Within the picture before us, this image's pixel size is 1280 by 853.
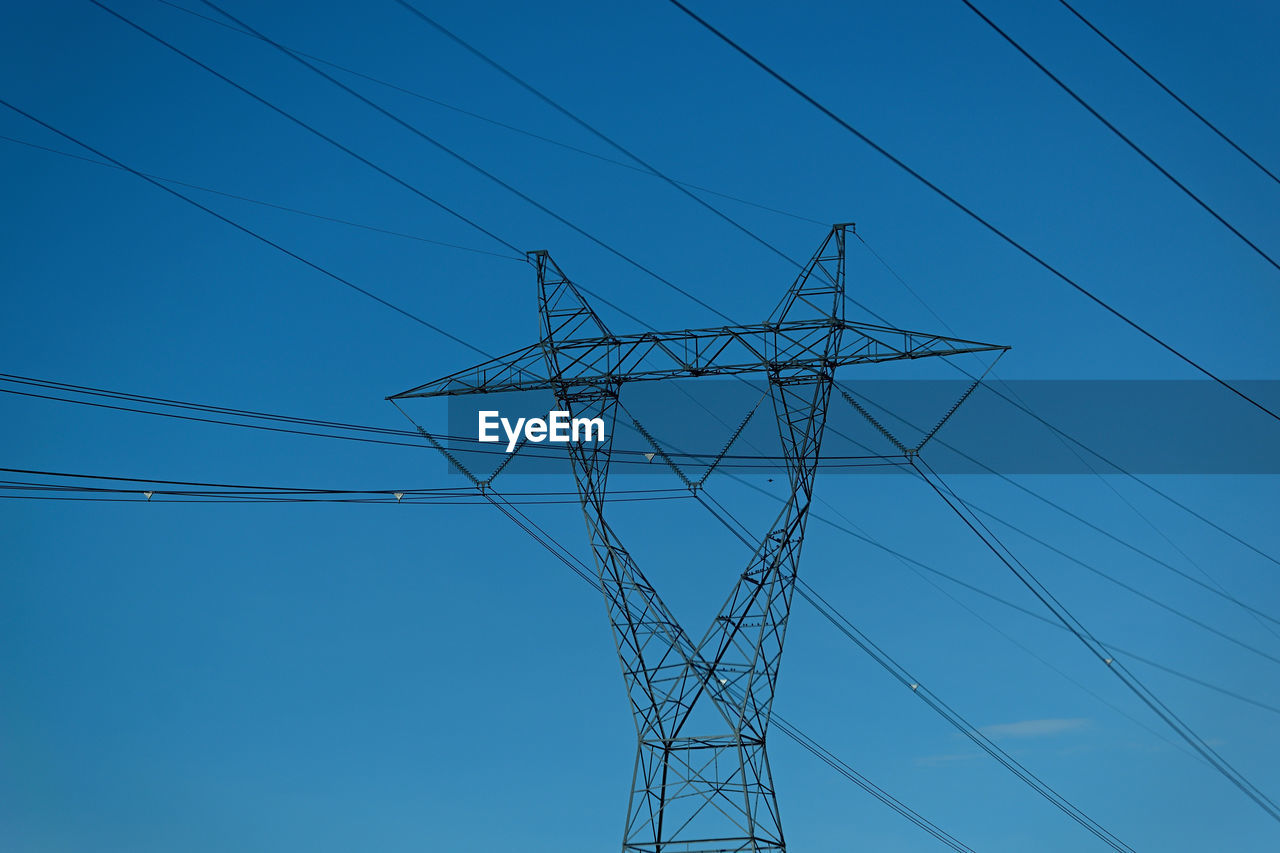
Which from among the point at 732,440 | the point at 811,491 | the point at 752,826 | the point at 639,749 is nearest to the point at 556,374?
the point at 732,440

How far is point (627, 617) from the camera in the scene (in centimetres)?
3600

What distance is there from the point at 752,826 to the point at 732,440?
30.1ft

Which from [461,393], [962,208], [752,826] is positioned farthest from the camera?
[461,393]

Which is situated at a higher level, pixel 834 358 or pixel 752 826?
pixel 834 358

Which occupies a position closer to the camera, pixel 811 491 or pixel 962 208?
pixel 962 208

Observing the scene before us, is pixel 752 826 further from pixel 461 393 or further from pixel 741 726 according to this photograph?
pixel 461 393

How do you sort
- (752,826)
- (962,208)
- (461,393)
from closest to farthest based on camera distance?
(962,208) → (752,826) → (461,393)

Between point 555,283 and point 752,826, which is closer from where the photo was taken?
point 752,826

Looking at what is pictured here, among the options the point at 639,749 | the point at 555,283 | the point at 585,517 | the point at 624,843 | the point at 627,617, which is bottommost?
→ the point at 624,843

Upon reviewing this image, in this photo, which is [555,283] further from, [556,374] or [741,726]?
[741,726]

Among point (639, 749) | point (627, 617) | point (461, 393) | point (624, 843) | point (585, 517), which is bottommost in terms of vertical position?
point (624, 843)

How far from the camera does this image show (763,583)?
3612 cm

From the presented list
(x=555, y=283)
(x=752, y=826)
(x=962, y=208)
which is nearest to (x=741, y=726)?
(x=752, y=826)

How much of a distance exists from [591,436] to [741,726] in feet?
26.5
